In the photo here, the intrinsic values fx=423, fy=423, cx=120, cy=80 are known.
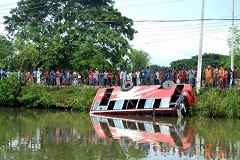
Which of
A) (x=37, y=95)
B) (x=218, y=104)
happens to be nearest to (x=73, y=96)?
(x=37, y=95)

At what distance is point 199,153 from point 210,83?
15.2m

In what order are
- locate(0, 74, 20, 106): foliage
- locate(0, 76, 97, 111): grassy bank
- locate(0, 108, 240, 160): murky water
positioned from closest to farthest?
locate(0, 108, 240, 160): murky water
locate(0, 76, 97, 111): grassy bank
locate(0, 74, 20, 106): foliage

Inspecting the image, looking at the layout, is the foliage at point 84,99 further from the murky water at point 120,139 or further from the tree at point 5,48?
the tree at point 5,48

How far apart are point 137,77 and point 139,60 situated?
1541cm

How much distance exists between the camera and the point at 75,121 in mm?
25656

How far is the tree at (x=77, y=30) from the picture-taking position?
131ft

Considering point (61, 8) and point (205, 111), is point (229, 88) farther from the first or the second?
point (61, 8)

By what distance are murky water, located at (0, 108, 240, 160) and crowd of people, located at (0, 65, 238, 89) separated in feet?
13.4

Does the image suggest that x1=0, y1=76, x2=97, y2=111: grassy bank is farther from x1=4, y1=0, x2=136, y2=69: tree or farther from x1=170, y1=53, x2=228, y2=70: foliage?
x1=170, y1=53, x2=228, y2=70: foliage

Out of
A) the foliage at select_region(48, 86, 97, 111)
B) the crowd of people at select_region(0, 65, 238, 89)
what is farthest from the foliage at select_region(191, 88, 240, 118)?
the foliage at select_region(48, 86, 97, 111)

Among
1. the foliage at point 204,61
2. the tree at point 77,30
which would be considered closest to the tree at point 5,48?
the tree at point 77,30

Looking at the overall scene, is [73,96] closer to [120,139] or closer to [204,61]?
[120,139]

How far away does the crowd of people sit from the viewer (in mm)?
28987

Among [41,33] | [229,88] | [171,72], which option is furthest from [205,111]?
[41,33]
